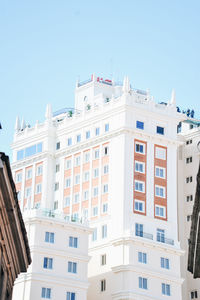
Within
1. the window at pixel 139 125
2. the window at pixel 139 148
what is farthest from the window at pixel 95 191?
the window at pixel 139 125

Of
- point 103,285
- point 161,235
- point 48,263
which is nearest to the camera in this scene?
point 48,263

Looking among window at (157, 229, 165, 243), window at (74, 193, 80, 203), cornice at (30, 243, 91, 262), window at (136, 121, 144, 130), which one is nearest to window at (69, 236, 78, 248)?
cornice at (30, 243, 91, 262)

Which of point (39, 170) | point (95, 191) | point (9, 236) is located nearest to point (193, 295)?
point (95, 191)

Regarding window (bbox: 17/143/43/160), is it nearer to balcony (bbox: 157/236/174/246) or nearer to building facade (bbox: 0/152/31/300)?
balcony (bbox: 157/236/174/246)

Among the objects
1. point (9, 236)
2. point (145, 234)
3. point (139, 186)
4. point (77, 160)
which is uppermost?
point (77, 160)

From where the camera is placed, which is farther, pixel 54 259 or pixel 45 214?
pixel 45 214

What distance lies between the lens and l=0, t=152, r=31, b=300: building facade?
40.8m

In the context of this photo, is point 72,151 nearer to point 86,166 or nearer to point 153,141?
point 86,166

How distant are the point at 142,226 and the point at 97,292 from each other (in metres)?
11.8

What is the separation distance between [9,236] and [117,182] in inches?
2981

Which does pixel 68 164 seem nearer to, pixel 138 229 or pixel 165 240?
pixel 138 229

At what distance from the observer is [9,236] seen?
4484 centimetres

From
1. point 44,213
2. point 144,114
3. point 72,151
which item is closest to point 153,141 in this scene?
point 144,114

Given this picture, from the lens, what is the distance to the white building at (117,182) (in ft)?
374
